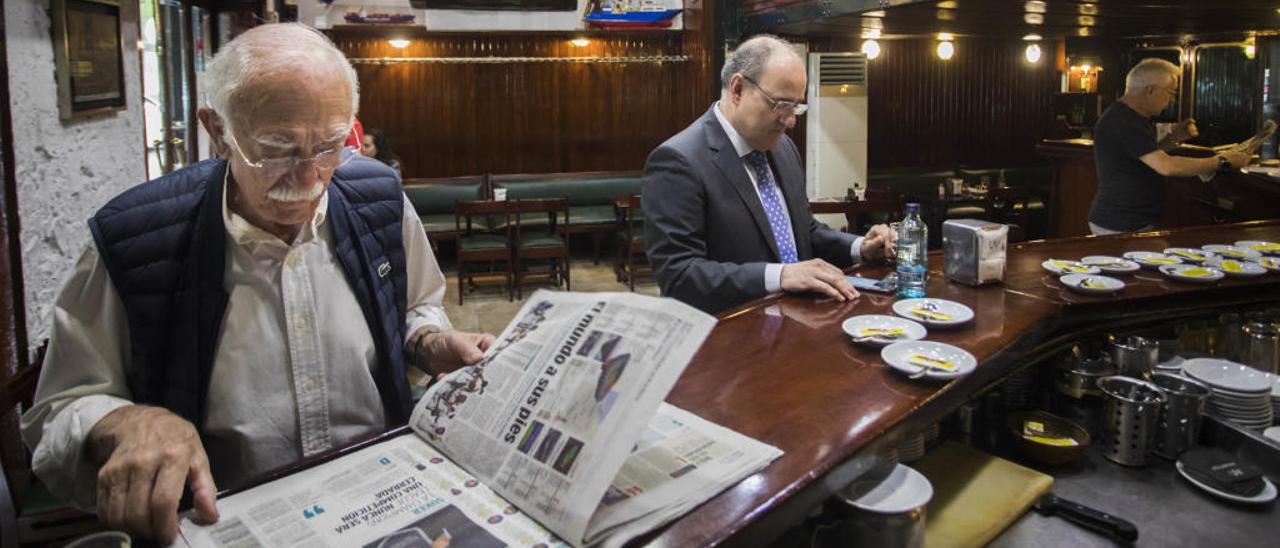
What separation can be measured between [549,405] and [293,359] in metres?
0.64

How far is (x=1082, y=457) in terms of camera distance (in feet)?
6.50

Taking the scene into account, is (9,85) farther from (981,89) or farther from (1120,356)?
(981,89)

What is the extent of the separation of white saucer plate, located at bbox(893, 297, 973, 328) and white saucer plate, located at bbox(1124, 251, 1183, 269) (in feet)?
3.29

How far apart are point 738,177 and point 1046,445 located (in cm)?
Answer: 126

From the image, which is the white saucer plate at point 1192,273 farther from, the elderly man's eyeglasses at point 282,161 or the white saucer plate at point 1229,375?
the elderly man's eyeglasses at point 282,161

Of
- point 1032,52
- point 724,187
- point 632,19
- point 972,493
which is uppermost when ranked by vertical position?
point 632,19

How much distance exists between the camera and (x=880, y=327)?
2.07m

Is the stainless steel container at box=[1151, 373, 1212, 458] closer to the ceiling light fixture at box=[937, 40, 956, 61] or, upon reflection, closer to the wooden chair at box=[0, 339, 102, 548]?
the wooden chair at box=[0, 339, 102, 548]

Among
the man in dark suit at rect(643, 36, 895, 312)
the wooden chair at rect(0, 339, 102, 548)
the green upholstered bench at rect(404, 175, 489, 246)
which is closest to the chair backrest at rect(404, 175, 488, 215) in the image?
the green upholstered bench at rect(404, 175, 489, 246)

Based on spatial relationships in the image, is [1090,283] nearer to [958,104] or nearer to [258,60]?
[258,60]

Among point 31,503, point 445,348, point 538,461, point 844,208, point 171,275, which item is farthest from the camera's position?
point 844,208

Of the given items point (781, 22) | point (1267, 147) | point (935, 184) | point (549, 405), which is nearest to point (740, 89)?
point (549, 405)

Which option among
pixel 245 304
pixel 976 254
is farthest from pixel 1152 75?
pixel 245 304

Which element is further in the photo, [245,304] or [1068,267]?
[1068,267]
